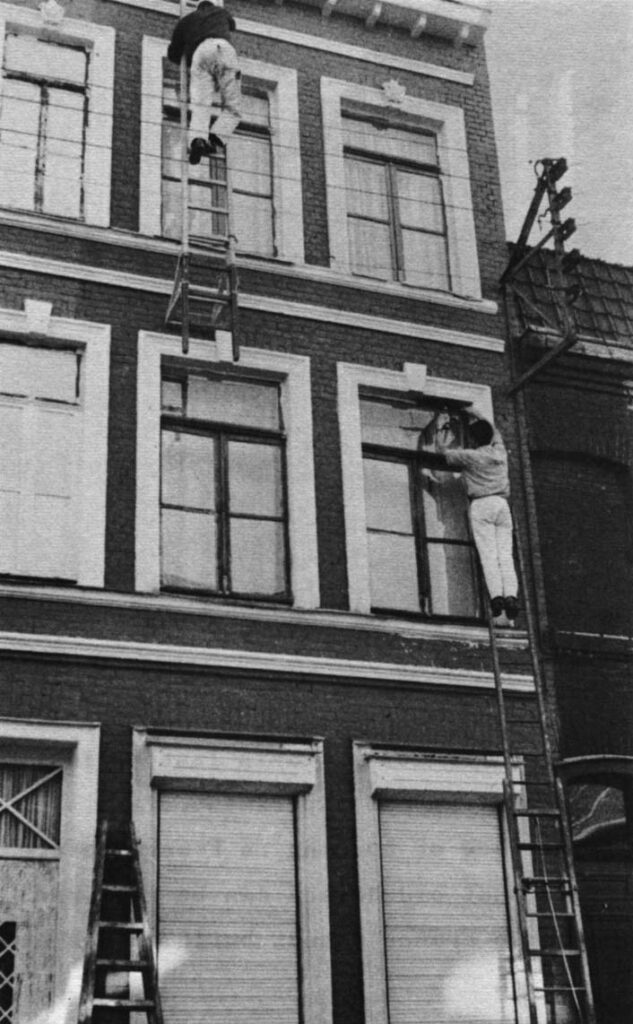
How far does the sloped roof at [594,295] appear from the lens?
45.4 ft

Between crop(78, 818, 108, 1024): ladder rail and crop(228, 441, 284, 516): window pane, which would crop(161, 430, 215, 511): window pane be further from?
crop(78, 818, 108, 1024): ladder rail

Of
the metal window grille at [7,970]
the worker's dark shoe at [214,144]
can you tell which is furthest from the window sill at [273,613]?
the worker's dark shoe at [214,144]

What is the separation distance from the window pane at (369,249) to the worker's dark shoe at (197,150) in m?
1.85

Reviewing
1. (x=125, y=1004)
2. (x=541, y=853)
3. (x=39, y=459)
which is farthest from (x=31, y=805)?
(x=541, y=853)

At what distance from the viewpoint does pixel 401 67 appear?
1403cm

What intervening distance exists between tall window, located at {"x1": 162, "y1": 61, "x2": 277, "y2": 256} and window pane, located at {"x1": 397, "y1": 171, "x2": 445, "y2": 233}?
4.90ft

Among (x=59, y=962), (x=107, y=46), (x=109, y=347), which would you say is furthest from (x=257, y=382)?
(x=59, y=962)

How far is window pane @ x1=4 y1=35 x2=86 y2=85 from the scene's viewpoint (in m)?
12.4

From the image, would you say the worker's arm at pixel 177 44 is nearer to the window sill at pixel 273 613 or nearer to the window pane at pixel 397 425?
the window pane at pixel 397 425

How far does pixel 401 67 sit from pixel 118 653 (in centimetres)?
751

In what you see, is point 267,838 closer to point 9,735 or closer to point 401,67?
point 9,735

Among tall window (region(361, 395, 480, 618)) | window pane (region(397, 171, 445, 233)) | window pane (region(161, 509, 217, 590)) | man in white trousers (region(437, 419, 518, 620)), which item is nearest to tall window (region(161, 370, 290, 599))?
window pane (region(161, 509, 217, 590))

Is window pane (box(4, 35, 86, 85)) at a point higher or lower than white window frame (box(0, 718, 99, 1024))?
higher

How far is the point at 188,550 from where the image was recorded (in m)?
11.2
